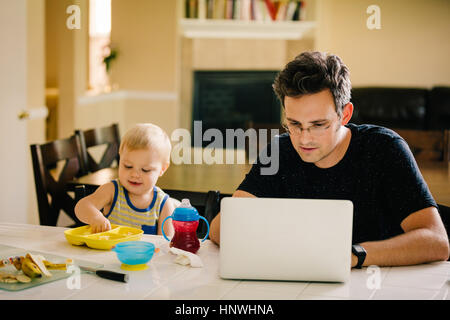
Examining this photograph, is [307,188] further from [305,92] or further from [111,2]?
[111,2]

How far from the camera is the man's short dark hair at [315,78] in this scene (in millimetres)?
1531

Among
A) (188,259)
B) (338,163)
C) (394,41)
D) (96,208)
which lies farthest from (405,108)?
(188,259)

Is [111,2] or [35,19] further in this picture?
[111,2]

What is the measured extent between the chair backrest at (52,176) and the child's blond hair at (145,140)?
20.7 inches

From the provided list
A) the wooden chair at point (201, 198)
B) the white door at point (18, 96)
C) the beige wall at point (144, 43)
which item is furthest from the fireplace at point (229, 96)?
the wooden chair at point (201, 198)

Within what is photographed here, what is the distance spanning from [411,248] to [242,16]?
194 inches

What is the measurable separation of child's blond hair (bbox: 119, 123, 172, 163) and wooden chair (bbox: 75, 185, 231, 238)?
0.20 metres

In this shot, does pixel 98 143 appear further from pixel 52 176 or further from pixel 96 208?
pixel 96 208

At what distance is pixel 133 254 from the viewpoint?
50.2 inches

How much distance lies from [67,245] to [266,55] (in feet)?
16.4

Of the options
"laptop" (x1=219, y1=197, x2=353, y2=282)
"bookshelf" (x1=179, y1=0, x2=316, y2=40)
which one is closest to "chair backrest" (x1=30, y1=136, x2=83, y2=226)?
"laptop" (x1=219, y1=197, x2=353, y2=282)
